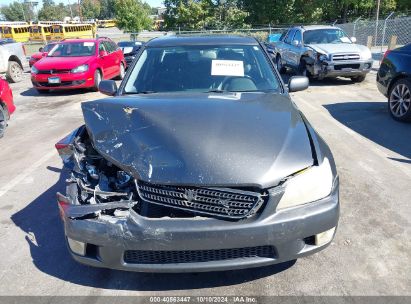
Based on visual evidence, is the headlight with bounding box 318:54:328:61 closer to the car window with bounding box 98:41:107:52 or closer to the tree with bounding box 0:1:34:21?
the car window with bounding box 98:41:107:52

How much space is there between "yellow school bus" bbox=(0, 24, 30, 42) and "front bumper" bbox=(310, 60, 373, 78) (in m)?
41.8

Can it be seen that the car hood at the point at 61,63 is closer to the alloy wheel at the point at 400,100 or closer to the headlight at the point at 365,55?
the headlight at the point at 365,55

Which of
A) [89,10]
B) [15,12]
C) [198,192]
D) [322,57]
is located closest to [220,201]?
[198,192]

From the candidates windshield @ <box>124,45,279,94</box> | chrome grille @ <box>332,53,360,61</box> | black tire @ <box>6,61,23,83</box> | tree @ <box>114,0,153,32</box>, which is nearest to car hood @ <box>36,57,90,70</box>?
black tire @ <box>6,61,23,83</box>

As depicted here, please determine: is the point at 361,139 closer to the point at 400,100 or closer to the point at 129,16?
the point at 400,100

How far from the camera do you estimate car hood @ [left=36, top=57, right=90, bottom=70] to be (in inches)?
420

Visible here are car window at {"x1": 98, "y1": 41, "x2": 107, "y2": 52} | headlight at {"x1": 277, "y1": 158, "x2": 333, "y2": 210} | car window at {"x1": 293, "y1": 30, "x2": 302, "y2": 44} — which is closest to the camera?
headlight at {"x1": 277, "y1": 158, "x2": 333, "y2": 210}

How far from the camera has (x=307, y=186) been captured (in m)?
2.39

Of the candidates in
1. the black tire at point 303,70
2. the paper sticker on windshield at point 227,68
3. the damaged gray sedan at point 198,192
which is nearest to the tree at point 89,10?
the black tire at point 303,70

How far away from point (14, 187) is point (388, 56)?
705 cm

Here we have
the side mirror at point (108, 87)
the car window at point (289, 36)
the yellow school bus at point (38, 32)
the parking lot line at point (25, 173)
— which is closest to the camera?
the side mirror at point (108, 87)

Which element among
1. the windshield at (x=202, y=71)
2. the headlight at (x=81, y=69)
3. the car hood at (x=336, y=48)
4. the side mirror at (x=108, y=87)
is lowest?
the headlight at (x=81, y=69)

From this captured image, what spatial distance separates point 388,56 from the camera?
7328mm

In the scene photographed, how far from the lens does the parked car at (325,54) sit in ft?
34.9
